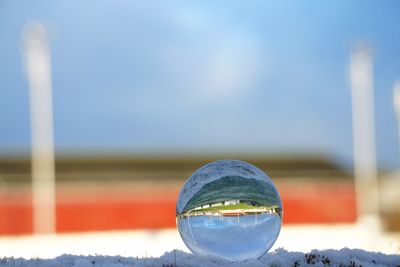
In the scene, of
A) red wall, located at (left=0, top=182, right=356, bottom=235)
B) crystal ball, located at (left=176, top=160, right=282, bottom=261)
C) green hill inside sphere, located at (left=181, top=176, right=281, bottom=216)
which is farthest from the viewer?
red wall, located at (left=0, top=182, right=356, bottom=235)

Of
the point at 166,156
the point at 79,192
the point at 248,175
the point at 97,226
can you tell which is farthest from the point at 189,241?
the point at 166,156

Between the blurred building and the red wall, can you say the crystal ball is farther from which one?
the blurred building

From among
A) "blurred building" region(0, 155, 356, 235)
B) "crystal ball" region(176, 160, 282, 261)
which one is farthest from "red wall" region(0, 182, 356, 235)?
"crystal ball" region(176, 160, 282, 261)

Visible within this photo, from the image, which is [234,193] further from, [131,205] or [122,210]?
[131,205]

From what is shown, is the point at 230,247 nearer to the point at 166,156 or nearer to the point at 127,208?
the point at 127,208

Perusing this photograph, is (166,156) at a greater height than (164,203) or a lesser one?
greater

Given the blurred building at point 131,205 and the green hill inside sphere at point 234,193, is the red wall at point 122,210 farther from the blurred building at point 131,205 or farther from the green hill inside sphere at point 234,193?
the green hill inside sphere at point 234,193

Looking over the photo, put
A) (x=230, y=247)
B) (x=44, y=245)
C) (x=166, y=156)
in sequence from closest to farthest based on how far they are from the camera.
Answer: (x=230, y=247) → (x=44, y=245) → (x=166, y=156)

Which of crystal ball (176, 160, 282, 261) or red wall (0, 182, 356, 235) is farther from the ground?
red wall (0, 182, 356, 235)
